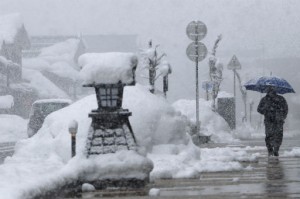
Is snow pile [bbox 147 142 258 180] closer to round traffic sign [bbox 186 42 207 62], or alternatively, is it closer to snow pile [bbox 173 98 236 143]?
round traffic sign [bbox 186 42 207 62]

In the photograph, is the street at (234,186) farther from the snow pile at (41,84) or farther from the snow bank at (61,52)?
the snow bank at (61,52)

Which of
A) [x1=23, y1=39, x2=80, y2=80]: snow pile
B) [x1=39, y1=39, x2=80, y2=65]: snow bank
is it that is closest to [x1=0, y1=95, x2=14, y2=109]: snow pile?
[x1=23, y1=39, x2=80, y2=80]: snow pile

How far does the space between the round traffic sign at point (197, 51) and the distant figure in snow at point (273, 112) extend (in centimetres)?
515

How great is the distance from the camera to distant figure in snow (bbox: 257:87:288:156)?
14258mm

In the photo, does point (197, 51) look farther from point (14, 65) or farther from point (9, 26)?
point (9, 26)

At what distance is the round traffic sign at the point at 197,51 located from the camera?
19.3 metres

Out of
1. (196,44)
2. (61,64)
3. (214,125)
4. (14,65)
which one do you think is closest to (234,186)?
(196,44)

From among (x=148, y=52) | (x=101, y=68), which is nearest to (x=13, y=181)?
(x=101, y=68)

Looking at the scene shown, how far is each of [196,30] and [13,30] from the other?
27291mm

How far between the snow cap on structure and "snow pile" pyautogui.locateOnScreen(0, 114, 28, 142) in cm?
1966

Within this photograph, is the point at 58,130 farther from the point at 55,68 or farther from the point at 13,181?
the point at 55,68

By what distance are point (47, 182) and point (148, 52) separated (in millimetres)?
17004

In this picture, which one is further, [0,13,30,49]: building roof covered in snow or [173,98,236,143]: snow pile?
[0,13,30,49]: building roof covered in snow

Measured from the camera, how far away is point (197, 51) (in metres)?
19.4
